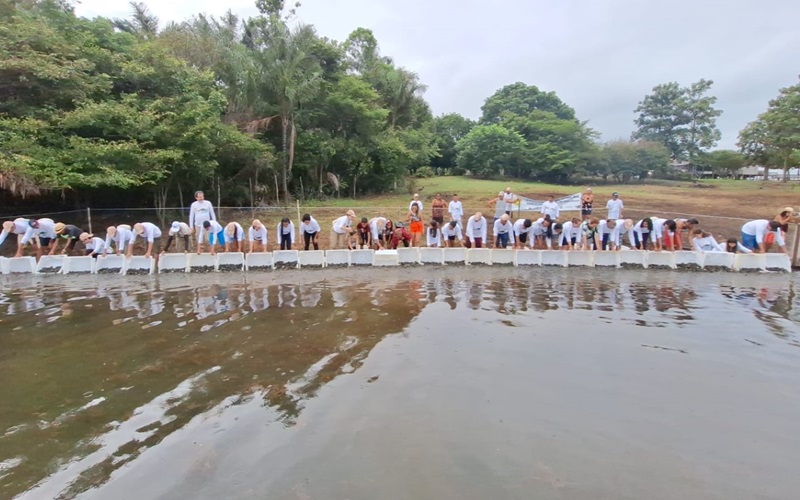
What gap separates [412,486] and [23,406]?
3906 mm

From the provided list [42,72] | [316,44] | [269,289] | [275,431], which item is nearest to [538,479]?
[275,431]

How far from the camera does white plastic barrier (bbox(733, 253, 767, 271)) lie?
12.1 metres

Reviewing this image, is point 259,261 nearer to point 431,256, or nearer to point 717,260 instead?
point 431,256

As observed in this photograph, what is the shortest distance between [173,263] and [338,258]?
153 inches

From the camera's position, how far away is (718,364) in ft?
19.7

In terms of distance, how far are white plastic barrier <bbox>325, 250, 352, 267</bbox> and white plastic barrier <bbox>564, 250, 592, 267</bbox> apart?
18.2 feet

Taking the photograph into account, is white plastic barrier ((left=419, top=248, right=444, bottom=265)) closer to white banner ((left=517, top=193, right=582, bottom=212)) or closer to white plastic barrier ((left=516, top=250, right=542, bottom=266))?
white plastic barrier ((left=516, top=250, right=542, bottom=266))

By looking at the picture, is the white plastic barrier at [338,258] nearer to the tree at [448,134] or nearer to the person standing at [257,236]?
the person standing at [257,236]

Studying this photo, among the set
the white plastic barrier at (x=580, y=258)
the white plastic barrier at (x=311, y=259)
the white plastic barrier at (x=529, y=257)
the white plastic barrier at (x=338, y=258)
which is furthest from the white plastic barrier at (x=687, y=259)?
the white plastic barrier at (x=311, y=259)

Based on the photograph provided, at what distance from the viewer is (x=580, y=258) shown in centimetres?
1277

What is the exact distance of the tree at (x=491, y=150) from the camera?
142 ft

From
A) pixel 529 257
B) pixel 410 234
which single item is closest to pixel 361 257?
pixel 410 234

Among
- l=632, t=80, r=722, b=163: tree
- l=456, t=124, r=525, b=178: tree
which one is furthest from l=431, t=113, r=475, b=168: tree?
l=632, t=80, r=722, b=163: tree

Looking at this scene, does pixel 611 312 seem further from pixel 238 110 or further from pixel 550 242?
pixel 238 110
